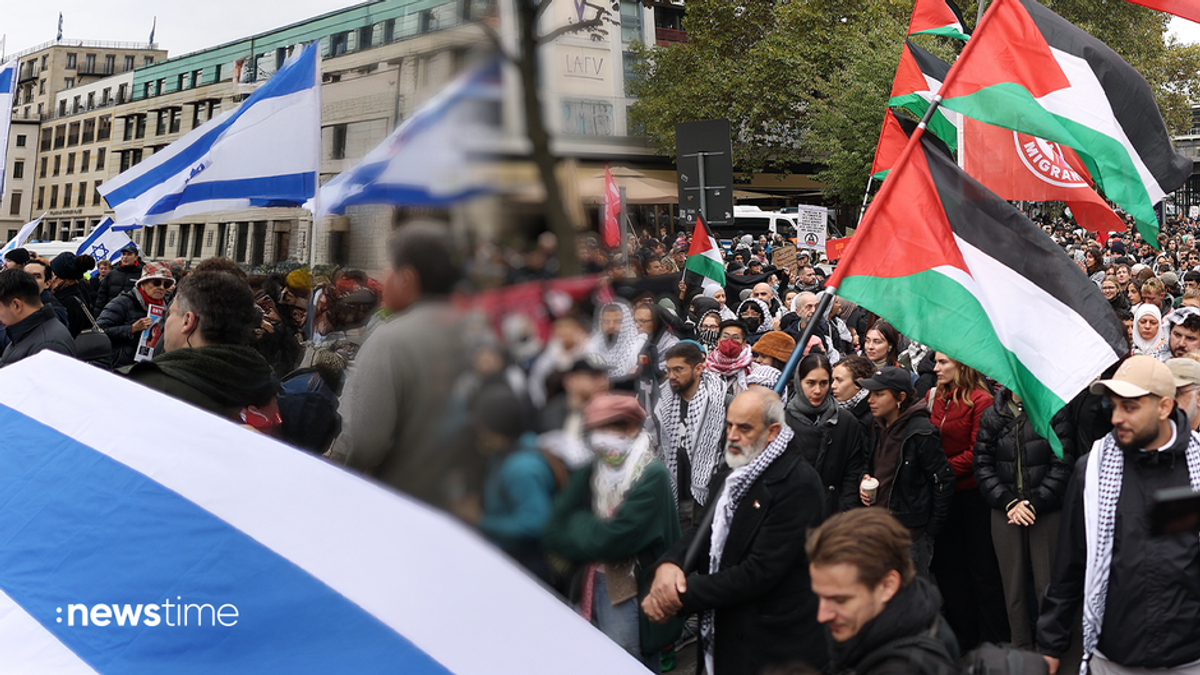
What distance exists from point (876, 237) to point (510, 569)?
135 inches

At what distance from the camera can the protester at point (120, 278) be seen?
9125 mm

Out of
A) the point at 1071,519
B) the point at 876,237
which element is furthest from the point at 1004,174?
the point at 1071,519

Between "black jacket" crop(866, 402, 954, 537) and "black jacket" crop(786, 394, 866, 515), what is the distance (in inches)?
9.0

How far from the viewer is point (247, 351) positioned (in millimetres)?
2598

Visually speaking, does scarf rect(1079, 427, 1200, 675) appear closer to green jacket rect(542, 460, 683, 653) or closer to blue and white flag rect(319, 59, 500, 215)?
green jacket rect(542, 460, 683, 653)

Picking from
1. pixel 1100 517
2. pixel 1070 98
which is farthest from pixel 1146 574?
pixel 1070 98

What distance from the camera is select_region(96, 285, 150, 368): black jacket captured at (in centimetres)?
714

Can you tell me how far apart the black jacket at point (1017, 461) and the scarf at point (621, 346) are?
465 cm

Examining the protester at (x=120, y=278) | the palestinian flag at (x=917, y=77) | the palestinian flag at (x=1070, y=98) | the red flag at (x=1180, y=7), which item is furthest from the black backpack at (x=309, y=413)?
the protester at (x=120, y=278)

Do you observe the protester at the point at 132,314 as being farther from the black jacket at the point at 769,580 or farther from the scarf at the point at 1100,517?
the scarf at the point at 1100,517

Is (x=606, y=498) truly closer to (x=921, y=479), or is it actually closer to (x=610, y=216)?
(x=610, y=216)

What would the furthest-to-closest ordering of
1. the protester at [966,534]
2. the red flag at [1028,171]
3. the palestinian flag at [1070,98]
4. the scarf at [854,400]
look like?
the red flag at [1028,171]
the scarf at [854,400]
the protester at [966,534]
the palestinian flag at [1070,98]

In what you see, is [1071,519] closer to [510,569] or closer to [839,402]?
[839,402]

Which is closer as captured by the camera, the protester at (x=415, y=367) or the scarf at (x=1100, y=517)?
the protester at (x=415, y=367)
